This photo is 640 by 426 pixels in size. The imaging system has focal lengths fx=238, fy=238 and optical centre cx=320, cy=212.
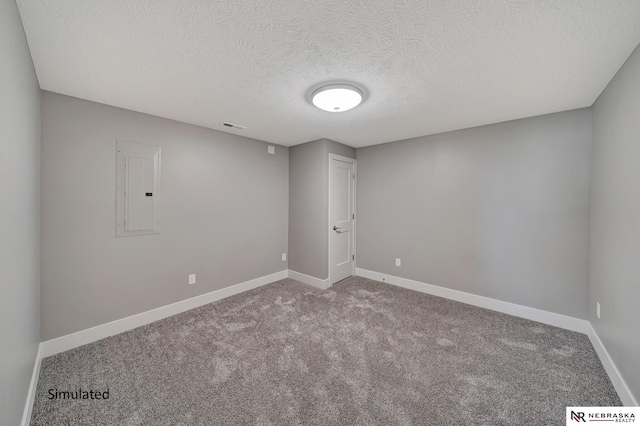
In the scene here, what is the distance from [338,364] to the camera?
2.04 m

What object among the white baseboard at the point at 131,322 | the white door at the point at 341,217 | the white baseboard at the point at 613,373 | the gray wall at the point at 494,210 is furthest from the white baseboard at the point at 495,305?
the white baseboard at the point at 131,322

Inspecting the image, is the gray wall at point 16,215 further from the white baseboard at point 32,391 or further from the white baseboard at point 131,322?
the white baseboard at point 131,322

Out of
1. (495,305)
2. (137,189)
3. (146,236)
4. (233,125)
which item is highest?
(233,125)

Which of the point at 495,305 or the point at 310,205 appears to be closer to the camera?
the point at 495,305

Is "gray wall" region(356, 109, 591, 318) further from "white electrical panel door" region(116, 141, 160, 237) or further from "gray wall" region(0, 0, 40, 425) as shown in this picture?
"gray wall" region(0, 0, 40, 425)

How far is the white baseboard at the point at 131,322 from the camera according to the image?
7.13 feet

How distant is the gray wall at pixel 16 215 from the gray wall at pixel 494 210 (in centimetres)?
390

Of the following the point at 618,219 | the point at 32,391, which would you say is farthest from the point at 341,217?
the point at 32,391

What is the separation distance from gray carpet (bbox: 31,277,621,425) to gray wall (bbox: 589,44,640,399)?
385 mm

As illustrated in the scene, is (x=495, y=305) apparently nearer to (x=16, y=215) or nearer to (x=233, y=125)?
(x=233, y=125)

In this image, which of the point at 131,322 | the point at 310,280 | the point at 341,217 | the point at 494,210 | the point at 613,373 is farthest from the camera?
the point at 341,217

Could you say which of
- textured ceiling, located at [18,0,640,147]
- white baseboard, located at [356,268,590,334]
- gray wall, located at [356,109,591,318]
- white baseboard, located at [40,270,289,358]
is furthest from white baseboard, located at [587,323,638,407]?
white baseboard, located at [40,270,289,358]

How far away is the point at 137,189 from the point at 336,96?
2383 millimetres

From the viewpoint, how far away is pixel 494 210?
3.04 meters
